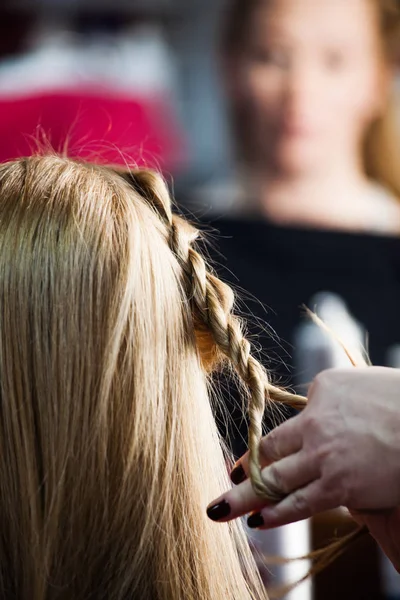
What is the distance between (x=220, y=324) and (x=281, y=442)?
14cm

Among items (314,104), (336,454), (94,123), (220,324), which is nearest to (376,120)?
(314,104)

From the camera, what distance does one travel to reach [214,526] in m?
0.80

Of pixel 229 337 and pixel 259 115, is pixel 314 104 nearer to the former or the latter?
pixel 259 115

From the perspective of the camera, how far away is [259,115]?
186 centimetres

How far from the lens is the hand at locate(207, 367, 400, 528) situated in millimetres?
647

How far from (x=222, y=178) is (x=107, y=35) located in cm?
48

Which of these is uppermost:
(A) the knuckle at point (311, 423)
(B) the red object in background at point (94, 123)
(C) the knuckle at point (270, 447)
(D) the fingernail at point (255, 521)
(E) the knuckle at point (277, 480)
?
(B) the red object in background at point (94, 123)

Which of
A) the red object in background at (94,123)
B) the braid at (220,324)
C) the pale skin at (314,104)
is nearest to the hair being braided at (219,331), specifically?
the braid at (220,324)

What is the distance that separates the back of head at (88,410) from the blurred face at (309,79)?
3.85 ft

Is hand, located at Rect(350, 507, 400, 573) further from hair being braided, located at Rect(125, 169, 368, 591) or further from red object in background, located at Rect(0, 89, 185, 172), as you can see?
red object in background, located at Rect(0, 89, 185, 172)

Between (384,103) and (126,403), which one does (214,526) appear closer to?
(126,403)

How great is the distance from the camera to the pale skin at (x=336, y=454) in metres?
0.65

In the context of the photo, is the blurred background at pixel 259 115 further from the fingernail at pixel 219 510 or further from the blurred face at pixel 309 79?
the fingernail at pixel 219 510

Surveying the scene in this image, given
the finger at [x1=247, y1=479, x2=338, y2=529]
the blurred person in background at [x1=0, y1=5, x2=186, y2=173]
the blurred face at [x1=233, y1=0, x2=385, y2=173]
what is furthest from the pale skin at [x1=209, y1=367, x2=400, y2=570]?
the blurred face at [x1=233, y1=0, x2=385, y2=173]
